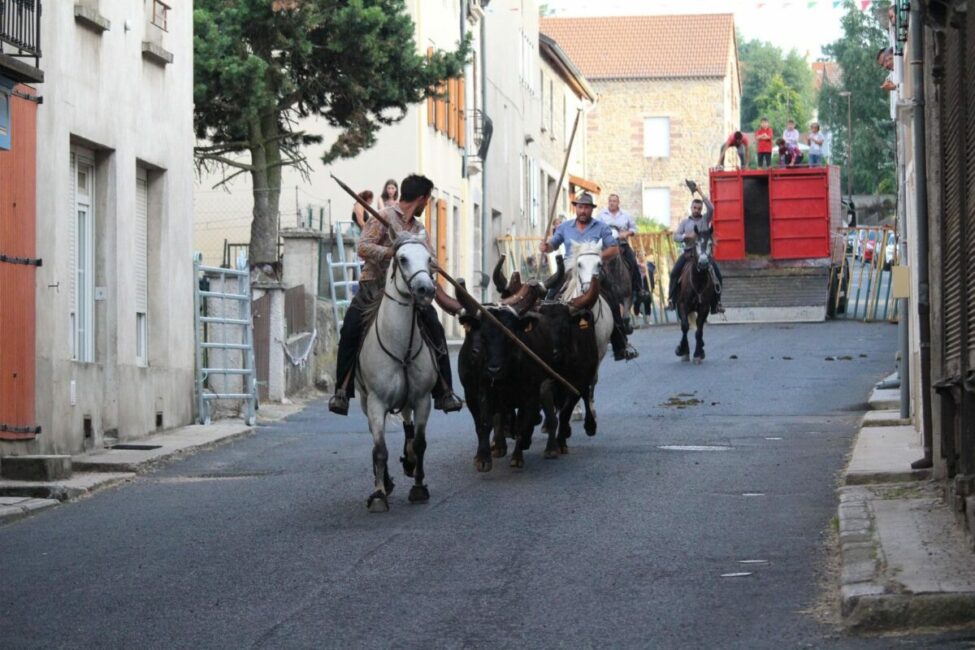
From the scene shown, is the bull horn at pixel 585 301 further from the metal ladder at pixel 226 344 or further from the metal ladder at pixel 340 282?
the metal ladder at pixel 340 282

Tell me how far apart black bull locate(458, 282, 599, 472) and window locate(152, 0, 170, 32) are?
23.1ft

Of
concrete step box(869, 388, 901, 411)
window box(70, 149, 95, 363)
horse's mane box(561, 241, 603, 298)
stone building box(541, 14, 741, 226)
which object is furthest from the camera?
stone building box(541, 14, 741, 226)

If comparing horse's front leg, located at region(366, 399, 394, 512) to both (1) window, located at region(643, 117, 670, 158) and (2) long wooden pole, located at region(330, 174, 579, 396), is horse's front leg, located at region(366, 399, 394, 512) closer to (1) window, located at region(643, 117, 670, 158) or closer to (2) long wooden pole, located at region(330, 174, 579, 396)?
(2) long wooden pole, located at region(330, 174, 579, 396)

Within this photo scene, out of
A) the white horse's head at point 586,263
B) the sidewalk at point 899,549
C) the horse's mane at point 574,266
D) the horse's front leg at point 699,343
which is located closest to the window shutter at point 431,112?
the horse's front leg at point 699,343

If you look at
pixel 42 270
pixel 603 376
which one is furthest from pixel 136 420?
pixel 603 376

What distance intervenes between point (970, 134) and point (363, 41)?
23.1 meters

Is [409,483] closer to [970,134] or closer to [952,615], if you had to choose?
[970,134]

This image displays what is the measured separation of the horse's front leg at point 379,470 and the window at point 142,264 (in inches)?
308

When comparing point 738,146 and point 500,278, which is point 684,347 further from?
point 738,146

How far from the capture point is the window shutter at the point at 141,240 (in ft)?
68.0

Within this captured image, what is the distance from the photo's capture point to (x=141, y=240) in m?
21.0

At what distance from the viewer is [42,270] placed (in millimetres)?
16766

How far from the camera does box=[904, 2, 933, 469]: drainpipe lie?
44.9ft

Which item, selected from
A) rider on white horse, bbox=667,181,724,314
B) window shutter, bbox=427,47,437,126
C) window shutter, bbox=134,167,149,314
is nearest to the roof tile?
window shutter, bbox=427,47,437,126
